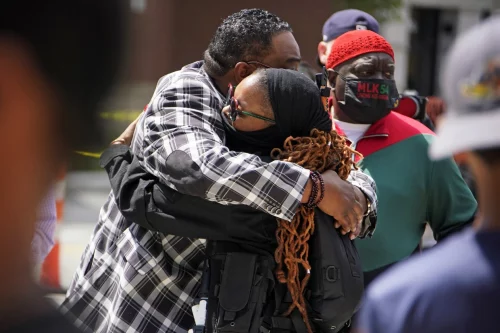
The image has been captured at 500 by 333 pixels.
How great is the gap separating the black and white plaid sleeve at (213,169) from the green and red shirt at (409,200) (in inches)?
40.6

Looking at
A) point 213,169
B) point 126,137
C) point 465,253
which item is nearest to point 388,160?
point 126,137

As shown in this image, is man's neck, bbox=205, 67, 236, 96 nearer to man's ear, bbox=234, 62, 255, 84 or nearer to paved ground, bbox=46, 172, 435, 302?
man's ear, bbox=234, 62, 255, 84

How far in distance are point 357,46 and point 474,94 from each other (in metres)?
2.16

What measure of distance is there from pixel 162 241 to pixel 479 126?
1.33m

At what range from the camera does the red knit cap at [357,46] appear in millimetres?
3539

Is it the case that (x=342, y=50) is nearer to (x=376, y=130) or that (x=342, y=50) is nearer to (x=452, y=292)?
(x=376, y=130)

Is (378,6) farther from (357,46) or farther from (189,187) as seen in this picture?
(189,187)

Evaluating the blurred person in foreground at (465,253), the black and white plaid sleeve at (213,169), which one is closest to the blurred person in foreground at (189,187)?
→ the black and white plaid sleeve at (213,169)

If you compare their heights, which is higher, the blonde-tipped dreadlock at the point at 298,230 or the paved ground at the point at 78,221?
the blonde-tipped dreadlock at the point at 298,230

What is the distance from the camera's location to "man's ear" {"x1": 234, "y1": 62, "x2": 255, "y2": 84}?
8.70ft

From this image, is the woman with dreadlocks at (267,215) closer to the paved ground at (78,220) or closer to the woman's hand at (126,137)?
the woman's hand at (126,137)

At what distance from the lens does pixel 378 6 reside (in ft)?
46.4

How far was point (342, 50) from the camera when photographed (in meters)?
3.56

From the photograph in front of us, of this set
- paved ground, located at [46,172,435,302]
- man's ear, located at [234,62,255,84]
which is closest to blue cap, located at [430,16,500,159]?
man's ear, located at [234,62,255,84]
